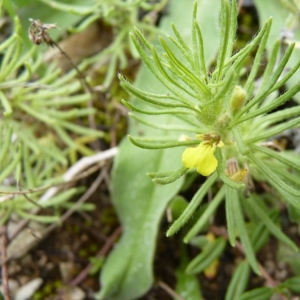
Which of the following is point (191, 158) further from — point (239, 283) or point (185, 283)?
point (185, 283)

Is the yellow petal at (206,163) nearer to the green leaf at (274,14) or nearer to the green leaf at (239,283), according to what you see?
the green leaf at (239,283)

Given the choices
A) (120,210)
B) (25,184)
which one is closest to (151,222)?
(120,210)

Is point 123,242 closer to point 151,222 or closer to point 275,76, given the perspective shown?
point 151,222

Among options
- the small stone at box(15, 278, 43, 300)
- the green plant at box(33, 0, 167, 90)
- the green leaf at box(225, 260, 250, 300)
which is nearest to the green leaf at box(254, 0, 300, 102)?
the green plant at box(33, 0, 167, 90)

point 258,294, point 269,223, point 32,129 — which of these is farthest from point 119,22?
point 258,294

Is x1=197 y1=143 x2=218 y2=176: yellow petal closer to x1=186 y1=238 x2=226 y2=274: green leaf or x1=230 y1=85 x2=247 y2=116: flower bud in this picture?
x1=230 y1=85 x2=247 y2=116: flower bud

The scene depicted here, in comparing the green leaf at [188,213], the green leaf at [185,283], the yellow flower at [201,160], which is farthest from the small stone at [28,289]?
the yellow flower at [201,160]
